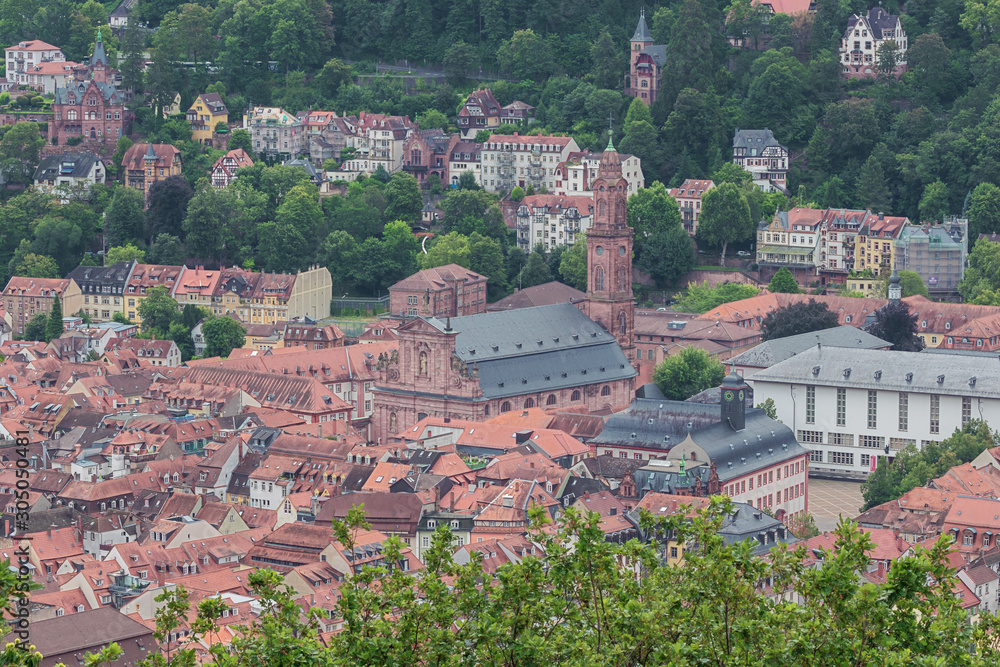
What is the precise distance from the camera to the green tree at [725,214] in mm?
140625

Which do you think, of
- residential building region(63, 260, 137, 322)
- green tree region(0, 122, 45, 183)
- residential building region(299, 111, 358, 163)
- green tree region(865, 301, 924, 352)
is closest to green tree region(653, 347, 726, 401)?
green tree region(865, 301, 924, 352)

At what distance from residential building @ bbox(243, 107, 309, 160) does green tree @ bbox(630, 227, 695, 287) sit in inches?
1275

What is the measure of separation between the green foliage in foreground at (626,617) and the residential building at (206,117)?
5207 inches

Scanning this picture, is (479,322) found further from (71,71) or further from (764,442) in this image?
(71,71)

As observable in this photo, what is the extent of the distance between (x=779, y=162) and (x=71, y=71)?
5696cm

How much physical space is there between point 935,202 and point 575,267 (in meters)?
23.3

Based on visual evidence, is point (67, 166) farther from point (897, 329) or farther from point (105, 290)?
point (897, 329)

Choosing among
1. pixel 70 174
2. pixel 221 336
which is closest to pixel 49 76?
pixel 70 174

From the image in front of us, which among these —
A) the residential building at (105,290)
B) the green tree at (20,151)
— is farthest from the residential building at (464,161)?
the green tree at (20,151)

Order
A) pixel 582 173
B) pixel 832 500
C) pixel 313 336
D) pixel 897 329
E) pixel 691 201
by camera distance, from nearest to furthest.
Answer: pixel 832 500
pixel 897 329
pixel 313 336
pixel 691 201
pixel 582 173

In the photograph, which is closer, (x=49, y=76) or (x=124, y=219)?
(x=124, y=219)

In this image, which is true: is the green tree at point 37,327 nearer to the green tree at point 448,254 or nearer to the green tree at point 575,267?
the green tree at point 448,254

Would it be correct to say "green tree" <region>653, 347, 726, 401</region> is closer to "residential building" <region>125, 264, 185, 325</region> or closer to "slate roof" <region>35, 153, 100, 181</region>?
"residential building" <region>125, 264, 185, 325</region>

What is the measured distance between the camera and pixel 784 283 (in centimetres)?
13650
